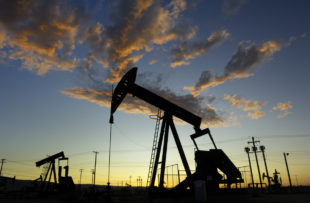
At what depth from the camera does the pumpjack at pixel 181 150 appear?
1295 cm

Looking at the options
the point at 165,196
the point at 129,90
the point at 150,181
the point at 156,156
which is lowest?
the point at 165,196

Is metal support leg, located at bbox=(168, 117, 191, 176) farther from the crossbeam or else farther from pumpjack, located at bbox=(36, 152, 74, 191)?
pumpjack, located at bbox=(36, 152, 74, 191)

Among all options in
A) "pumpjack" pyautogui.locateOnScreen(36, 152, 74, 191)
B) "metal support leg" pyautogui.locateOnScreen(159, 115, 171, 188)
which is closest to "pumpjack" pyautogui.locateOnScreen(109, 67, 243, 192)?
"metal support leg" pyautogui.locateOnScreen(159, 115, 171, 188)

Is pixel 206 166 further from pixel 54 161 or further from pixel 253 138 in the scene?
pixel 253 138

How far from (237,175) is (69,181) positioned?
56.2ft

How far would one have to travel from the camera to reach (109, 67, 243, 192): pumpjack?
1295cm

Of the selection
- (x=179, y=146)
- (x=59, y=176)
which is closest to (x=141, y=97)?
(x=179, y=146)

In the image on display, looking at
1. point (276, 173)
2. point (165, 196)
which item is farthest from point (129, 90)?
point (276, 173)

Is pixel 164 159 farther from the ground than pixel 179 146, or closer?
closer

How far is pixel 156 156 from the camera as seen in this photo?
44.1ft

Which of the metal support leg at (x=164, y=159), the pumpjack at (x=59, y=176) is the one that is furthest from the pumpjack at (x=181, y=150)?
the pumpjack at (x=59, y=176)

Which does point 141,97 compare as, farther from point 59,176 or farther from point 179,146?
point 59,176

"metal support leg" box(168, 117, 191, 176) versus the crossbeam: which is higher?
the crossbeam

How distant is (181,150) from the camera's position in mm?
14055
